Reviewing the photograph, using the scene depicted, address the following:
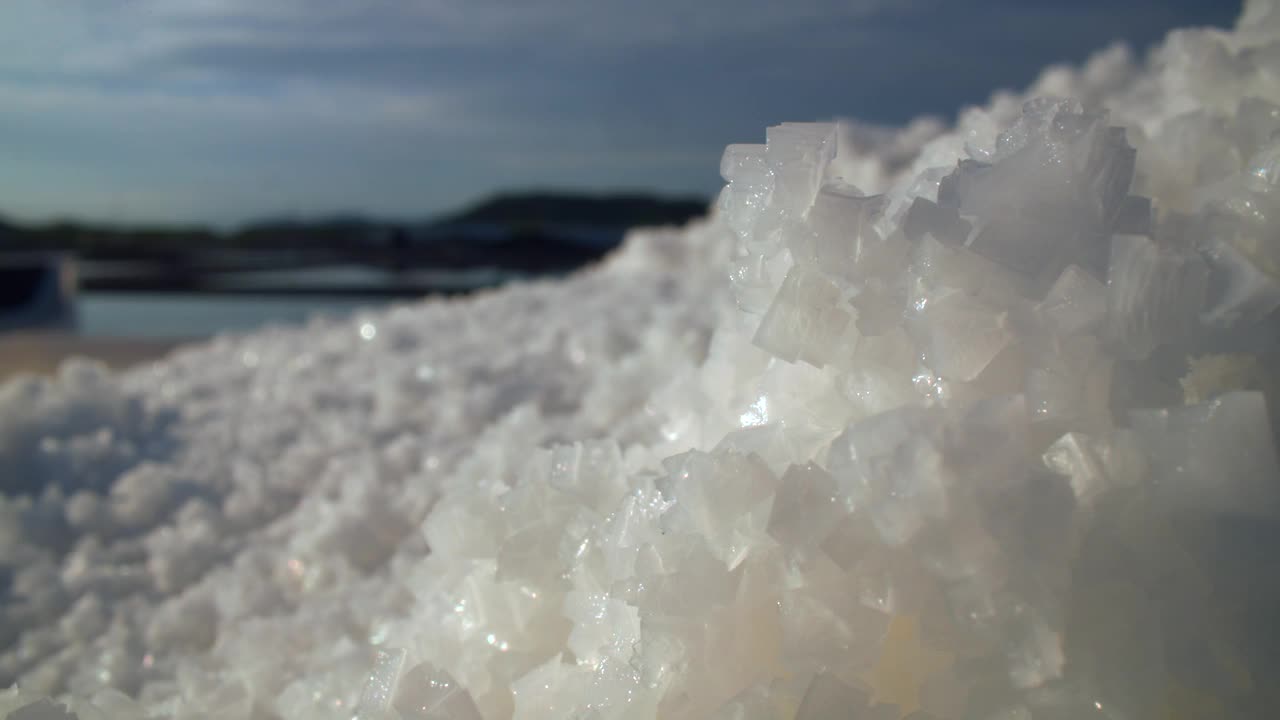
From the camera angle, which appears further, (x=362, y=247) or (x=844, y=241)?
(x=362, y=247)

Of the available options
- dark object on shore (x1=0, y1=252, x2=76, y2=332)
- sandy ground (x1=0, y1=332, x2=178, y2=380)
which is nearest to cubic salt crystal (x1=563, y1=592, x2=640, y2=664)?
sandy ground (x1=0, y1=332, x2=178, y2=380)

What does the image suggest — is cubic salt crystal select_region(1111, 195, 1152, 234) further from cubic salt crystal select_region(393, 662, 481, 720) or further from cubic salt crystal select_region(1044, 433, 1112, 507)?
cubic salt crystal select_region(393, 662, 481, 720)

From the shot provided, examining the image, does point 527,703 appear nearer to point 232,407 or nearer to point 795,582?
point 795,582

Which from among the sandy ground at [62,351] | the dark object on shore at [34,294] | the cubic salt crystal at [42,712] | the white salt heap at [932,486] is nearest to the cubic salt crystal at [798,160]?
the white salt heap at [932,486]

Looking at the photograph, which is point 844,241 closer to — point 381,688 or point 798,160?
point 798,160

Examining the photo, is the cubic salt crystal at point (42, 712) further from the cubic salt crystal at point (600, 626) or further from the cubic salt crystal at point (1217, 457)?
the cubic salt crystal at point (1217, 457)

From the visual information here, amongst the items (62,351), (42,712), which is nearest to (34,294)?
(62,351)

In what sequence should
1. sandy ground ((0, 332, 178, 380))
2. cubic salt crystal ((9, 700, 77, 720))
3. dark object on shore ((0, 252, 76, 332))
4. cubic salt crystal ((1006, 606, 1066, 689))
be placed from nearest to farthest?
cubic salt crystal ((1006, 606, 1066, 689)) < cubic salt crystal ((9, 700, 77, 720)) < sandy ground ((0, 332, 178, 380)) < dark object on shore ((0, 252, 76, 332))
